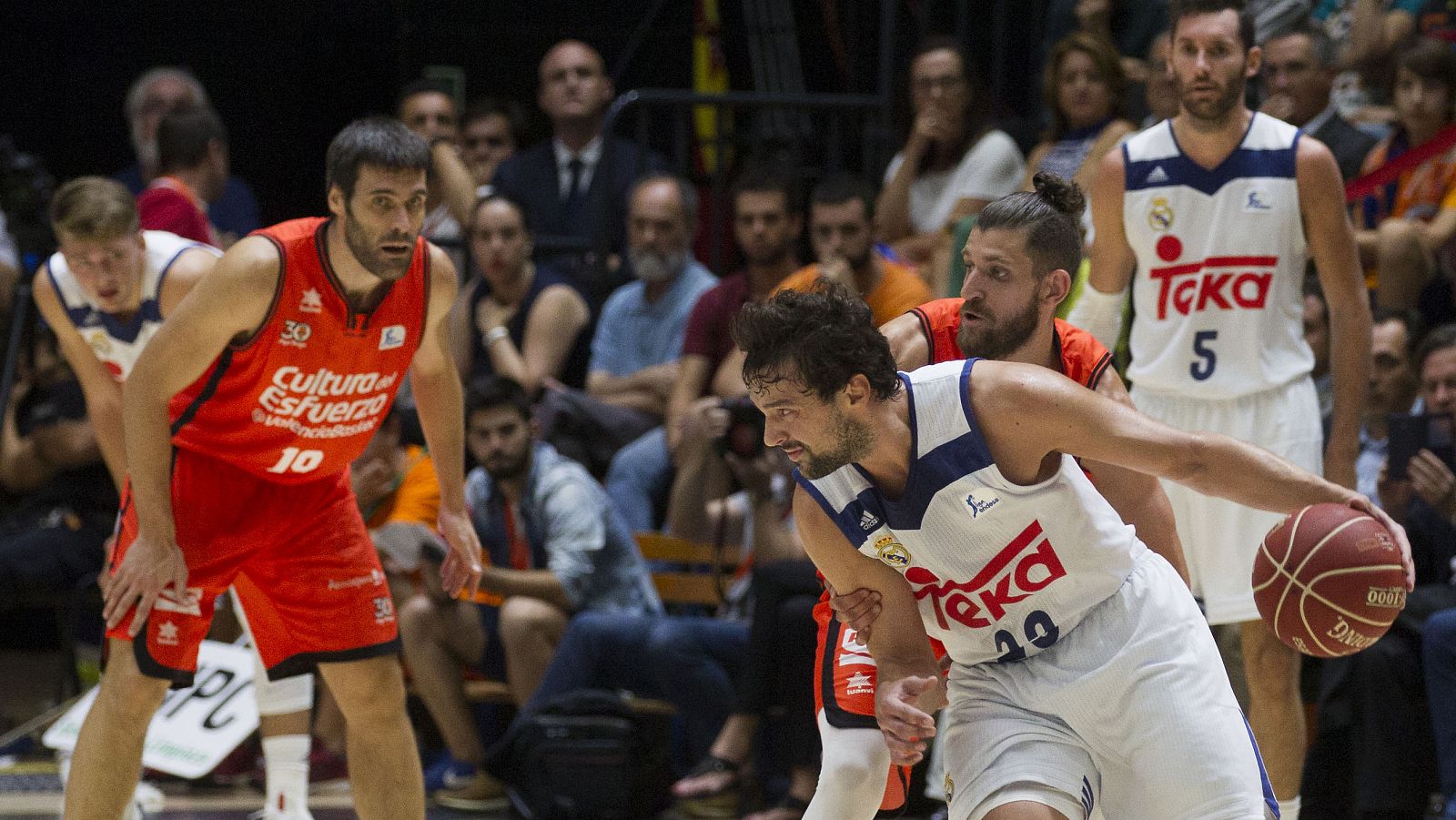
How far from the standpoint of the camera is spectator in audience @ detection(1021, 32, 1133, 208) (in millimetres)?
6465

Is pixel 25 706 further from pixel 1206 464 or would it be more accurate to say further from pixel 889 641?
pixel 1206 464

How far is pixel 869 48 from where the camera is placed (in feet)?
30.7

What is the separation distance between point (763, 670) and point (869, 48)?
471 cm

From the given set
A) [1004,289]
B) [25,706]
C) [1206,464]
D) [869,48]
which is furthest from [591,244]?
[1206,464]

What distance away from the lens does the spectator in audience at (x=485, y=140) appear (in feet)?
27.3

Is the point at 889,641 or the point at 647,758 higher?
the point at 889,641

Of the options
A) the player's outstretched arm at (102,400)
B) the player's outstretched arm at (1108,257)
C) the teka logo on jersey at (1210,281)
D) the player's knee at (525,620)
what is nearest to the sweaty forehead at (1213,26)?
the player's outstretched arm at (1108,257)

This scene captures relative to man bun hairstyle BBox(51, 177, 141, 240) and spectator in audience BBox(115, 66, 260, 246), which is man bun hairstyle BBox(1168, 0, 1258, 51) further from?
spectator in audience BBox(115, 66, 260, 246)

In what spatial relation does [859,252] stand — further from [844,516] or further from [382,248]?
[844,516]

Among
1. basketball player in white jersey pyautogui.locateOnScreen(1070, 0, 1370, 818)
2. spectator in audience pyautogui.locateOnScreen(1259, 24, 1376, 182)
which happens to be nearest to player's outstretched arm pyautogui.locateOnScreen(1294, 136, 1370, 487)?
basketball player in white jersey pyautogui.locateOnScreen(1070, 0, 1370, 818)

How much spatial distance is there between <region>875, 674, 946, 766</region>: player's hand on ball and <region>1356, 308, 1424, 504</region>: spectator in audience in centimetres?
324

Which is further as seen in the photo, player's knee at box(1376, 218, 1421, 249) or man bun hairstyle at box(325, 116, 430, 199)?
player's knee at box(1376, 218, 1421, 249)

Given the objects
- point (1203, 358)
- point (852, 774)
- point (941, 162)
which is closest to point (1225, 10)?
point (1203, 358)

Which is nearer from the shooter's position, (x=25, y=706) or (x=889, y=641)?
(x=889, y=641)
